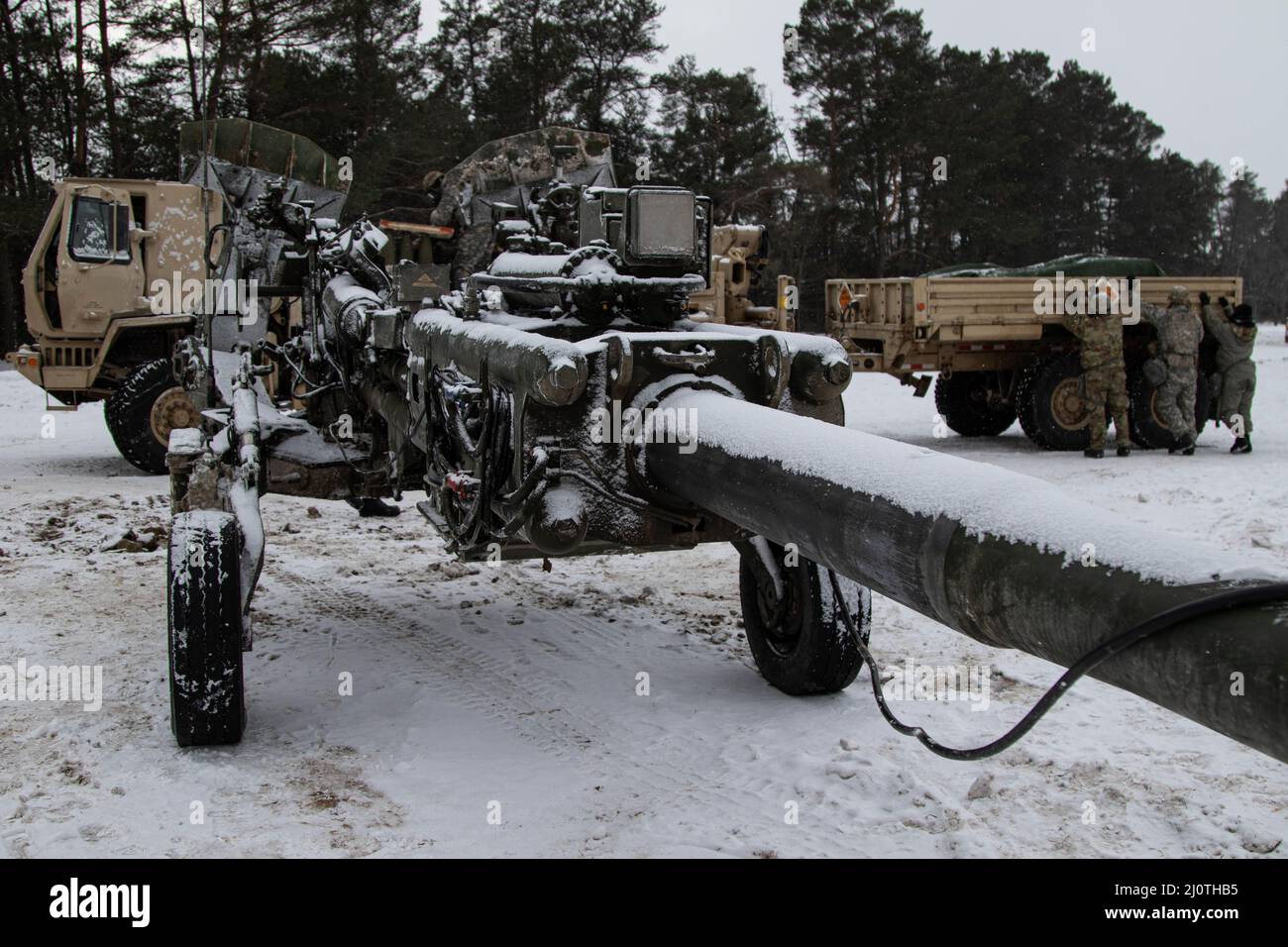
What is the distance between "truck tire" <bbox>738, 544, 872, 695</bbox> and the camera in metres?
5.02

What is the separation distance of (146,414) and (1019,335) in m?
8.80

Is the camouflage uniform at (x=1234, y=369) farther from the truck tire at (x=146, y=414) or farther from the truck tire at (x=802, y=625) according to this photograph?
the truck tire at (x=146, y=414)

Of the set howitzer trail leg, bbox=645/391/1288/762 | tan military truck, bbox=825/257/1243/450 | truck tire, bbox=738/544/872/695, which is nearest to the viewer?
howitzer trail leg, bbox=645/391/1288/762

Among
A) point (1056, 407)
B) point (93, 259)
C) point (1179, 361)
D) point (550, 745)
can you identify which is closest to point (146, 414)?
point (93, 259)

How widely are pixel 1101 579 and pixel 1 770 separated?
3.87m

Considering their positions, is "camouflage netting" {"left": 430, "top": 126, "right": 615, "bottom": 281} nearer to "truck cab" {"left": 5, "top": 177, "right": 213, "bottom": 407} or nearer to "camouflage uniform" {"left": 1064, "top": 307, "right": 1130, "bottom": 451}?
"truck cab" {"left": 5, "top": 177, "right": 213, "bottom": 407}

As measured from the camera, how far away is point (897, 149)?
96.4 feet

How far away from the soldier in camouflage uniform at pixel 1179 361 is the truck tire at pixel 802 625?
8.74 metres

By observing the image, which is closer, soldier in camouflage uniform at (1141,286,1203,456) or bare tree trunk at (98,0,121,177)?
soldier in camouflage uniform at (1141,286,1203,456)

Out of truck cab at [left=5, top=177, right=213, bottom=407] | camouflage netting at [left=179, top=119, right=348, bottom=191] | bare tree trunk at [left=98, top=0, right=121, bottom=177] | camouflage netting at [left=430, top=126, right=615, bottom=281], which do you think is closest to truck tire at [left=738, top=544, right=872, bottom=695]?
camouflage netting at [left=430, top=126, right=615, bottom=281]

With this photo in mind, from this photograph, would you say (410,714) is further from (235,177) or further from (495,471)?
(235,177)

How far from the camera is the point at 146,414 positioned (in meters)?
11.8

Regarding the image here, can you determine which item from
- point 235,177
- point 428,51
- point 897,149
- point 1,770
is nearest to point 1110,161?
point 897,149

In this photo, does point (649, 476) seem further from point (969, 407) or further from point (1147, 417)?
point (969, 407)
